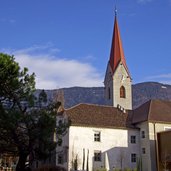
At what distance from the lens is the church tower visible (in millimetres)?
66787

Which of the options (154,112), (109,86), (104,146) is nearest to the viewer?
(104,146)

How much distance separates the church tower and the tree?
127 feet

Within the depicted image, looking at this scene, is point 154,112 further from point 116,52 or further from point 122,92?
point 116,52

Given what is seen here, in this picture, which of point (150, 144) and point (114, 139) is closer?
point (150, 144)

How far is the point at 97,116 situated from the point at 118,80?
2102cm

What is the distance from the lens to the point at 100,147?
45844mm

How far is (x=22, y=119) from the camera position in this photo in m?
27.3

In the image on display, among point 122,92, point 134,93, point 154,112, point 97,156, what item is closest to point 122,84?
point 122,92

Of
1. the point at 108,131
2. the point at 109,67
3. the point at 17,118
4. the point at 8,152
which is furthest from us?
the point at 109,67

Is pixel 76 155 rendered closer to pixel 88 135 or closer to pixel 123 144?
pixel 88 135

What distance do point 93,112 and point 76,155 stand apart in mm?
7231

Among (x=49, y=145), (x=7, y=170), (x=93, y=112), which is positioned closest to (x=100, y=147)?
(x=93, y=112)

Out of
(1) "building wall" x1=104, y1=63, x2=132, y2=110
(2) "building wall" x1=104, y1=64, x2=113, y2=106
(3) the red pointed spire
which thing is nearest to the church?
(1) "building wall" x1=104, y1=63, x2=132, y2=110

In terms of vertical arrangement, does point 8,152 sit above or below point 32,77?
Answer: below
